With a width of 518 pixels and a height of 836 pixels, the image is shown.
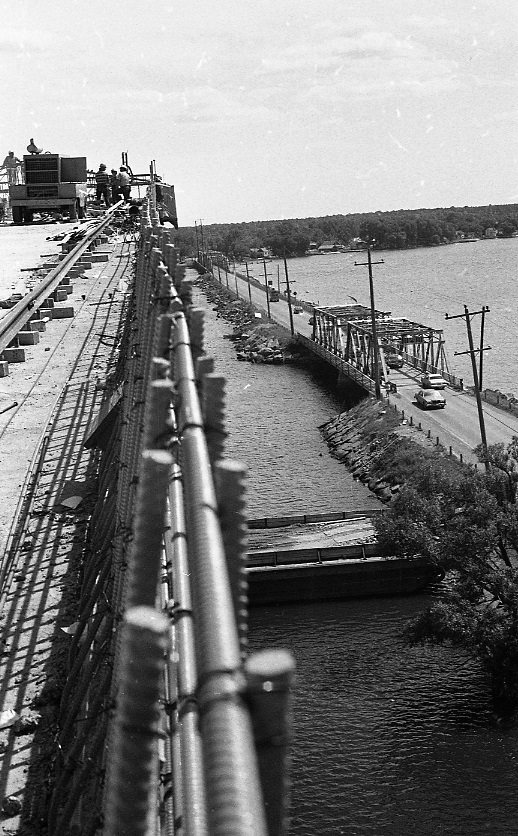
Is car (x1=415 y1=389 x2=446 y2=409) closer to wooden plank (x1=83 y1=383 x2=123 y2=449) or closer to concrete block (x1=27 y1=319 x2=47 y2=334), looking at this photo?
concrete block (x1=27 y1=319 x2=47 y2=334)

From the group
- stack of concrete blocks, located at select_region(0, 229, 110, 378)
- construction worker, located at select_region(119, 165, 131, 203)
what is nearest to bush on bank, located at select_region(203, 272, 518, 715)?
stack of concrete blocks, located at select_region(0, 229, 110, 378)

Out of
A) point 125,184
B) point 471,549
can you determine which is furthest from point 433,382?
point 471,549

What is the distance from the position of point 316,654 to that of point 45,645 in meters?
13.5

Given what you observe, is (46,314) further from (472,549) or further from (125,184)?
(125,184)

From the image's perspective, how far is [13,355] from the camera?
13359 millimetres

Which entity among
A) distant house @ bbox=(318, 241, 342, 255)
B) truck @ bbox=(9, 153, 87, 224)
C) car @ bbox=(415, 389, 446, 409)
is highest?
distant house @ bbox=(318, 241, 342, 255)

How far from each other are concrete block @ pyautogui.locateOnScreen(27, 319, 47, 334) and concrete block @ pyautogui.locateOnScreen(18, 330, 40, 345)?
495mm

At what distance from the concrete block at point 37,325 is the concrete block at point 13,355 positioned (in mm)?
1553

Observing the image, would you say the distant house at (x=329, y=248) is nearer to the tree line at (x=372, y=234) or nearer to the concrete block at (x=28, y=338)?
the tree line at (x=372, y=234)

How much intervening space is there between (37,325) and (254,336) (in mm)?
47718

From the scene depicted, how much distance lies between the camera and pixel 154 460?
6.33 ft

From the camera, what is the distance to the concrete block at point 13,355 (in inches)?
524

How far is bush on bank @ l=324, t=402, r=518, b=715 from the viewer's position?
16.2m

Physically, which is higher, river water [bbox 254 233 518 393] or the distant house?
the distant house
